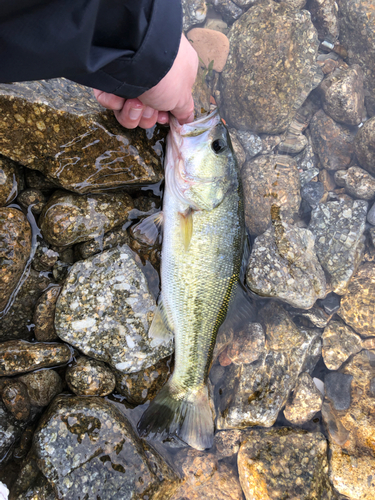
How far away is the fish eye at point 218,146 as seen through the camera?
2674mm

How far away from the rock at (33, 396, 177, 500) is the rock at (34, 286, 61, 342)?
63cm

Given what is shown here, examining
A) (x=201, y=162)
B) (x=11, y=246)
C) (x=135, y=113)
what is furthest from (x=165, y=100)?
(x=11, y=246)

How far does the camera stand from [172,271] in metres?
2.81

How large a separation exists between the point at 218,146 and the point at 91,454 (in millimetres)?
3054

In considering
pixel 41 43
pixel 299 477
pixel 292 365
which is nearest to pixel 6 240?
pixel 41 43

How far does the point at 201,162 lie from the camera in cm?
266

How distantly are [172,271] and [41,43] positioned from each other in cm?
196

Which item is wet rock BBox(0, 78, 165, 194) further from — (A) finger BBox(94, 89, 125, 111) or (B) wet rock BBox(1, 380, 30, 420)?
(B) wet rock BBox(1, 380, 30, 420)

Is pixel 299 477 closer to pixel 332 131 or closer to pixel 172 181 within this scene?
pixel 172 181

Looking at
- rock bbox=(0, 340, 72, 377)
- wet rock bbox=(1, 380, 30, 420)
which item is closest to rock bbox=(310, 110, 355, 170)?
rock bbox=(0, 340, 72, 377)

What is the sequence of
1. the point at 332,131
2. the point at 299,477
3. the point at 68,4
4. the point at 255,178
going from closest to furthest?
the point at 68,4, the point at 299,477, the point at 255,178, the point at 332,131

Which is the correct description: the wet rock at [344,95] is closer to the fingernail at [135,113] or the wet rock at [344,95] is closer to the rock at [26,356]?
the fingernail at [135,113]

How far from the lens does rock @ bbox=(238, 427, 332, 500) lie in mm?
3068

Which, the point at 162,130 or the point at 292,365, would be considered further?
the point at 292,365
